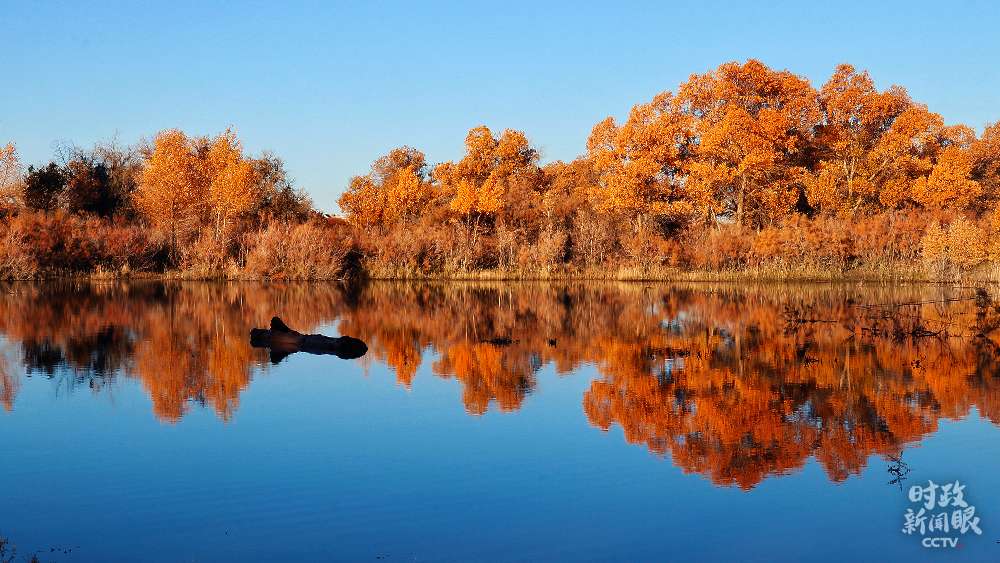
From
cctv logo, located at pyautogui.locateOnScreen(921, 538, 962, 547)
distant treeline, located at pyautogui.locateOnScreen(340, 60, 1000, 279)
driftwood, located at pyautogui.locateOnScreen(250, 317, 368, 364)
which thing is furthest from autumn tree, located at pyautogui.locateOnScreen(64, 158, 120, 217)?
cctv logo, located at pyautogui.locateOnScreen(921, 538, 962, 547)

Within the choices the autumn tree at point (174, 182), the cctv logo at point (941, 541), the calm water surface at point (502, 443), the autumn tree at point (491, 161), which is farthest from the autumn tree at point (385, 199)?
the cctv logo at point (941, 541)

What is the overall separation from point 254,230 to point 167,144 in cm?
873

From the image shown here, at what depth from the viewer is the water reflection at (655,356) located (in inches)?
376

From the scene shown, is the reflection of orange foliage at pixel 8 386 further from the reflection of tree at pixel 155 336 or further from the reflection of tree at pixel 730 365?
the reflection of tree at pixel 730 365

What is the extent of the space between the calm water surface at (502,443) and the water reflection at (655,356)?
0.24 ft

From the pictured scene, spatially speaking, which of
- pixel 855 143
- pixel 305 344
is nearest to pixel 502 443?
pixel 305 344

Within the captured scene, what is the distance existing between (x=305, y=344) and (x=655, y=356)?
7046 mm

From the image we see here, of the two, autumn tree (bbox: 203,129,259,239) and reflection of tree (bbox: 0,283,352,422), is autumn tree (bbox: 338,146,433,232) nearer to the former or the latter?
autumn tree (bbox: 203,129,259,239)

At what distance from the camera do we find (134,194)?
54.4m

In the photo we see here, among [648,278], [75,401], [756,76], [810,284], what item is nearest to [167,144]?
[648,278]

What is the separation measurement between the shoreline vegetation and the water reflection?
8184 millimetres

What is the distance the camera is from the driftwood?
16062mm

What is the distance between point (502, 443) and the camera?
9.20 metres

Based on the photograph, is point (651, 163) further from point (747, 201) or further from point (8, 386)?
point (8, 386)
